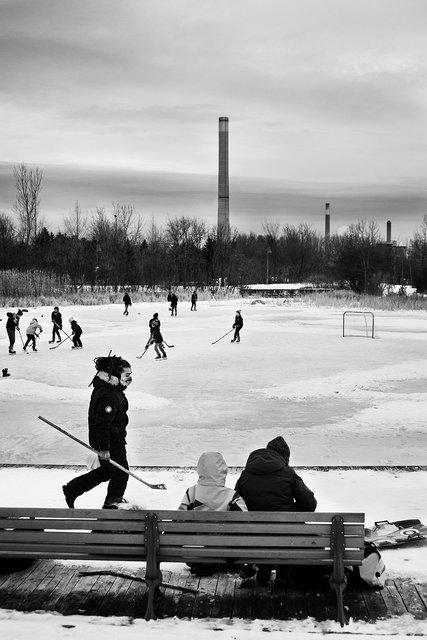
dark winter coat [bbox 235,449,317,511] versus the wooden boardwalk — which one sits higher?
dark winter coat [bbox 235,449,317,511]

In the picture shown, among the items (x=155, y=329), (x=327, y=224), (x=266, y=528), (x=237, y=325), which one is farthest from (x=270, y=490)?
(x=327, y=224)

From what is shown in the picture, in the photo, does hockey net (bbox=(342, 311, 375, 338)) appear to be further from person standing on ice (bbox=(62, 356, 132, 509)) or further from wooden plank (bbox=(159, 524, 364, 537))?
wooden plank (bbox=(159, 524, 364, 537))

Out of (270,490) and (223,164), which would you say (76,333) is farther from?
(223,164)

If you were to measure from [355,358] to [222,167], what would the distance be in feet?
195

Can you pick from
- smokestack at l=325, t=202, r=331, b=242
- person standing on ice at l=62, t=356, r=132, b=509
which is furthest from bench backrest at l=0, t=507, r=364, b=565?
smokestack at l=325, t=202, r=331, b=242

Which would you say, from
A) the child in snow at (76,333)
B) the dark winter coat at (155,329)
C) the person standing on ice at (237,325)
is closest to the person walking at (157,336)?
the dark winter coat at (155,329)

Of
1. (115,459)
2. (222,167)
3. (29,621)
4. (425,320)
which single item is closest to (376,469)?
(115,459)

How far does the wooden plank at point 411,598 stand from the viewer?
4.04 metres

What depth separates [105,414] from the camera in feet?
17.9

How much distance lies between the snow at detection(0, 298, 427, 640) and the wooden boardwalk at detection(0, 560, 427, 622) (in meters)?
0.12

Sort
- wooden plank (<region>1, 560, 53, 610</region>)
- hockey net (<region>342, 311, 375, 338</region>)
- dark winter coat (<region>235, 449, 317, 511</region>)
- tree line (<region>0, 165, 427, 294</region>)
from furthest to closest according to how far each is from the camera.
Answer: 1. tree line (<region>0, 165, 427, 294</region>)
2. hockey net (<region>342, 311, 375, 338</region>)
3. dark winter coat (<region>235, 449, 317, 511</region>)
4. wooden plank (<region>1, 560, 53, 610</region>)

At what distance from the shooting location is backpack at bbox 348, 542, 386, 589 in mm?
4332

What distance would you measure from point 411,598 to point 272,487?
106cm

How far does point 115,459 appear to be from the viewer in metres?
5.61
